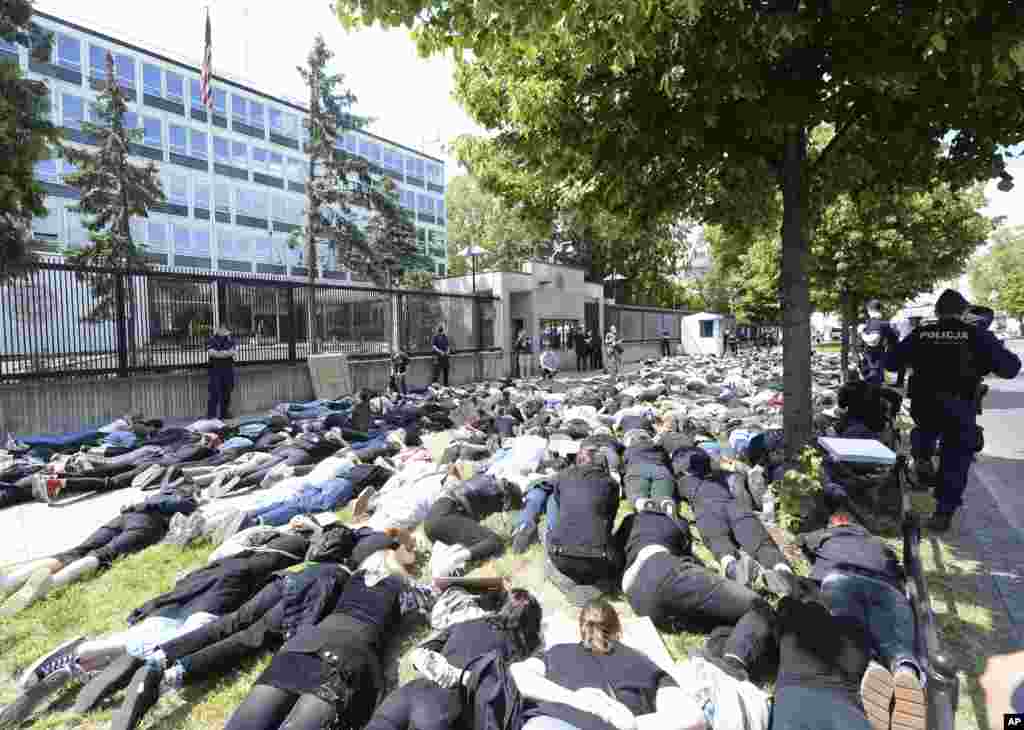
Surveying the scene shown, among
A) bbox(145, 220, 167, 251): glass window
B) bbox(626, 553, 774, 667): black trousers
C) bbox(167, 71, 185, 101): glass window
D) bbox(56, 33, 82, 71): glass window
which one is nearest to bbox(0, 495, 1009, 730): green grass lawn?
bbox(626, 553, 774, 667): black trousers

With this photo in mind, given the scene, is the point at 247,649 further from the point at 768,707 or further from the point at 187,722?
the point at 768,707

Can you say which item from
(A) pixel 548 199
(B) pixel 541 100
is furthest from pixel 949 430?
(A) pixel 548 199

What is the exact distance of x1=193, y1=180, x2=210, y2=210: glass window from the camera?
37.8m

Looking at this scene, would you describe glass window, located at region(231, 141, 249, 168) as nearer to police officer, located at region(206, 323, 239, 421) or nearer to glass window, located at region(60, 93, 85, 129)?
glass window, located at region(60, 93, 85, 129)

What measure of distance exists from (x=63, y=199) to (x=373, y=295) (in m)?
28.2

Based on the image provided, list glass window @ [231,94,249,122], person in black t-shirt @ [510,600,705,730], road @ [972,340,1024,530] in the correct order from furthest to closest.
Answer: glass window @ [231,94,249,122]
road @ [972,340,1024,530]
person in black t-shirt @ [510,600,705,730]

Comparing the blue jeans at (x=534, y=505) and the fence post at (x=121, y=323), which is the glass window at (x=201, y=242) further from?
the blue jeans at (x=534, y=505)

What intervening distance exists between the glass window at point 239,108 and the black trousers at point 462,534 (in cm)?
4462

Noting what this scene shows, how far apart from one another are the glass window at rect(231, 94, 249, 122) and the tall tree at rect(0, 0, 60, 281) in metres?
34.8

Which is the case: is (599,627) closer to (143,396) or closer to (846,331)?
(143,396)

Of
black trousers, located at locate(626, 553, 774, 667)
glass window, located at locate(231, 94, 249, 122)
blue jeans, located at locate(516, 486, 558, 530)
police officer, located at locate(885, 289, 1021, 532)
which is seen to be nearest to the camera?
black trousers, located at locate(626, 553, 774, 667)

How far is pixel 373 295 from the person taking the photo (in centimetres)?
1438

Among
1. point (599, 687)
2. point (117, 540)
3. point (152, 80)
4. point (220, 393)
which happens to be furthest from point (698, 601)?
point (152, 80)

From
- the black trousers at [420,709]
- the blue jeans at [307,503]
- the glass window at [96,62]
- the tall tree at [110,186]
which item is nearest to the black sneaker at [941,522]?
the black trousers at [420,709]
